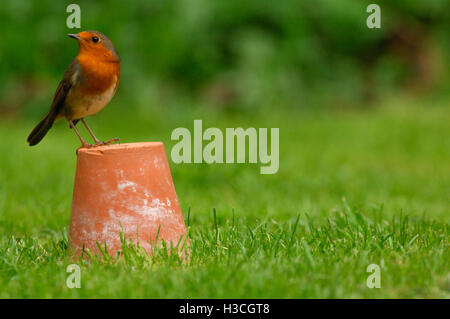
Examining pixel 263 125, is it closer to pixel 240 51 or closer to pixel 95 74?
pixel 240 51

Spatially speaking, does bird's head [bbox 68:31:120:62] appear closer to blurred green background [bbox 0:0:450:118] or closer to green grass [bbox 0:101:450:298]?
green grass [bbox 0:101:450:298]

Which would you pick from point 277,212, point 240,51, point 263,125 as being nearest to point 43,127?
point 277,212

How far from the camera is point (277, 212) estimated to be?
4816 mm

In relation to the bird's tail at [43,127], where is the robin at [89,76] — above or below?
above

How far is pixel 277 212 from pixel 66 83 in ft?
6.55

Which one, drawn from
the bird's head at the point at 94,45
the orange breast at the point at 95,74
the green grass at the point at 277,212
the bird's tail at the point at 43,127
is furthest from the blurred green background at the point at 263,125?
the bird's head at the point at 94,45

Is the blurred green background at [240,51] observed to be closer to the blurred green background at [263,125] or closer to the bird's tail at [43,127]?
the blurred green background at [263,125]

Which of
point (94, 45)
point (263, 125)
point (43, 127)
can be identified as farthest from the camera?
point (263, 125)

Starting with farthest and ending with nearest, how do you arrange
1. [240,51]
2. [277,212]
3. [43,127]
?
[240,51]
[277,212]
[43,127]

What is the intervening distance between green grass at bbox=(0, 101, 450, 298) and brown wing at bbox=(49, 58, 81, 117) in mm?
775

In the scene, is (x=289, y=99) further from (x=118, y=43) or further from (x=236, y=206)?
(x=236, y=206)

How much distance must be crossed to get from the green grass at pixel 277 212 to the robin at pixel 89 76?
800 millimetres

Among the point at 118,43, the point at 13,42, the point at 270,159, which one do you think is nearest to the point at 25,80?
the point at 13,42

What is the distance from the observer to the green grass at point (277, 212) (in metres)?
2.97
